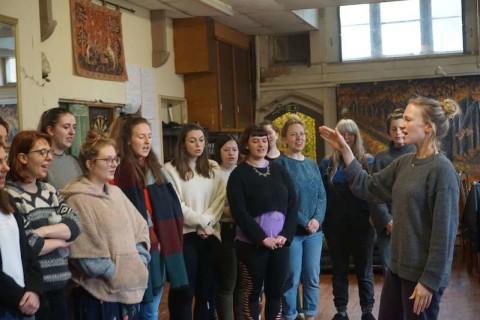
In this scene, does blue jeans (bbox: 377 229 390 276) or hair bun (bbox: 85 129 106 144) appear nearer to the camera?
hair bun (bbox: 85 129 106 144)

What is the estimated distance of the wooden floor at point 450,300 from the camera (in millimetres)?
5364

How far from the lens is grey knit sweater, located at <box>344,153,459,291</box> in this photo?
9.36ft

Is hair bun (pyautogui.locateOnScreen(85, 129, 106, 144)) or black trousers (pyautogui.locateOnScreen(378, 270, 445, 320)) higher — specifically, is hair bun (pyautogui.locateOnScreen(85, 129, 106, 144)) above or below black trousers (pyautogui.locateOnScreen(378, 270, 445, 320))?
above

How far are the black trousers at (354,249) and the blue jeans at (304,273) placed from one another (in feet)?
0.48

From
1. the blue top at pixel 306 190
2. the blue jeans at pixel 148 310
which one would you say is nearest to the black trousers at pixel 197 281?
the blue jeans at pixel 148 310

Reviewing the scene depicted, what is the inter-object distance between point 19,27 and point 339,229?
2.76 meters

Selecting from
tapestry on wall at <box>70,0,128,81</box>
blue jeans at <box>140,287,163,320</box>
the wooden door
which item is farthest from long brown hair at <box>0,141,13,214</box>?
the wooden door

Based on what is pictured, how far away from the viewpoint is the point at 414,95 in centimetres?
1045

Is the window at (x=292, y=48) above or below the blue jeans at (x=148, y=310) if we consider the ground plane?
above

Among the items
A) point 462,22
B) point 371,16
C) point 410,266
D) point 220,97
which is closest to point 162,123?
point 220,97

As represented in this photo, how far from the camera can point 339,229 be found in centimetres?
498

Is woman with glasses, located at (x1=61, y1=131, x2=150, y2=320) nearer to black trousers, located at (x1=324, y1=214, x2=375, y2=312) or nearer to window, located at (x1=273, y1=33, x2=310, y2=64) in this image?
black trousers, located at (x1=324, y1=214, x2=375, y2=312)

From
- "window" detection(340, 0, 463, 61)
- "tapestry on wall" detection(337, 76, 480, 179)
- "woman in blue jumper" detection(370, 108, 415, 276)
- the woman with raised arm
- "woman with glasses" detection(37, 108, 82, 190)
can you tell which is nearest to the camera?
the woman with raised arm

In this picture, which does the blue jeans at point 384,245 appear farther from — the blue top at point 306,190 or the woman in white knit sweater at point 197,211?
the woman in white knit sweater at point 197,211
